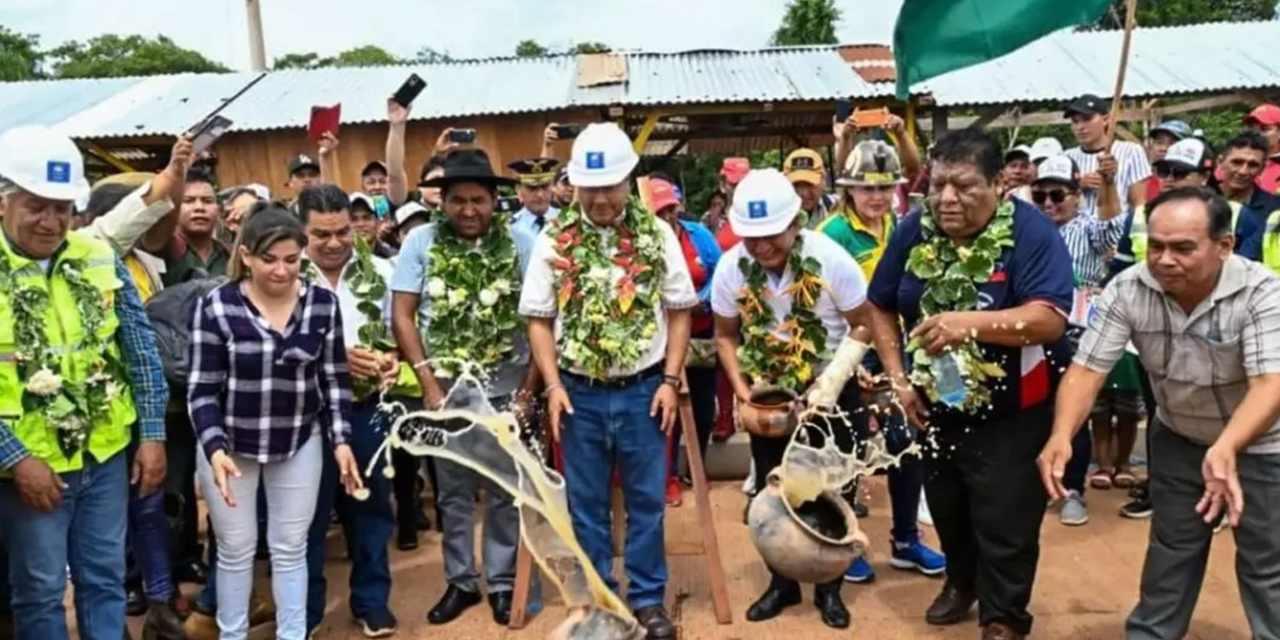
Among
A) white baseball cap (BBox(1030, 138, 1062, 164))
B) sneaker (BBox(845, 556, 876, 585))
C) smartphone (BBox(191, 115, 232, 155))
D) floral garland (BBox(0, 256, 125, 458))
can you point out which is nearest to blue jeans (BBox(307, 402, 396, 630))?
floral garland (BBox(0, 256, 125, 458))

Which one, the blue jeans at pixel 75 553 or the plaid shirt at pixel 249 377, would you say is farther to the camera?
the plaid shirt at pixel 249 377

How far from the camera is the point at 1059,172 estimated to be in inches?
220

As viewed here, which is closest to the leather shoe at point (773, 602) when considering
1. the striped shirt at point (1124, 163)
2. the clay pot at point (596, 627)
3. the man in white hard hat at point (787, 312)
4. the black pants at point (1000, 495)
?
the man in white hard hat at point (787, 312)

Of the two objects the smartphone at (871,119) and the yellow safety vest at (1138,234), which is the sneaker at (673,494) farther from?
the yellow safety vest at (1138,234)

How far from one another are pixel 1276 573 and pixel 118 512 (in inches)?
153

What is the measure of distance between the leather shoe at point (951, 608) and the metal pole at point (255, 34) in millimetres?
17375

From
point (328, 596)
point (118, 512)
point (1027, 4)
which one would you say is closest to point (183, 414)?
point (118, 512)

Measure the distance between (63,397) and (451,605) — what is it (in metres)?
Result: 1.88

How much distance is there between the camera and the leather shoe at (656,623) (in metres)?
4.14

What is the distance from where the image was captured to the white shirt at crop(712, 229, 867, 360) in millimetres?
4258

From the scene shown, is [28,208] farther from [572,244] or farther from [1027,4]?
[1027,4]

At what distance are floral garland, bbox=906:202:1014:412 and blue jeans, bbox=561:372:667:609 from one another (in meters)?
1.08

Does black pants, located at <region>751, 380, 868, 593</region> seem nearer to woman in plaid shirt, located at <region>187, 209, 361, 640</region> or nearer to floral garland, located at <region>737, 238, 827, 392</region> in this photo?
floral garland, located at <region>737, 238, 827, 392</region>

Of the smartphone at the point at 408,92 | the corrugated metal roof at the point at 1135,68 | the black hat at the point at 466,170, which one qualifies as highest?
the corrugated metal roof at the point at 1135,68
